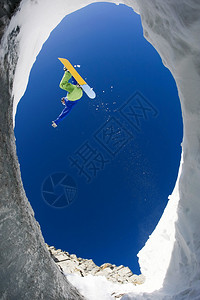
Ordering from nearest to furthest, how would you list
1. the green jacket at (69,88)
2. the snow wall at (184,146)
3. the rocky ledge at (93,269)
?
the snow wall at (184,146), the rocky ledge at (93,269), the green jacket at (69,88)

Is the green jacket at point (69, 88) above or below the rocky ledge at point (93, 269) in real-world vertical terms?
above

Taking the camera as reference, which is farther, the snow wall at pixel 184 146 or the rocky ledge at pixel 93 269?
the rocky ledge at pixel 93 269

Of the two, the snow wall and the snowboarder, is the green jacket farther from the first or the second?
the snow wall

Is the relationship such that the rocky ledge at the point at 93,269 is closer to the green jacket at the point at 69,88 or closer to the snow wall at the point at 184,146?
the snow wall at the point at 184,146

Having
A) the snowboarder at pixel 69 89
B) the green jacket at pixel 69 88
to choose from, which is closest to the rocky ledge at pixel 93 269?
the snowboarder at pixel 69 89

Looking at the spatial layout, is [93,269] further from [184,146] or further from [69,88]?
[69,88]

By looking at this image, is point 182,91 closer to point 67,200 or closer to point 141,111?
point 141,111

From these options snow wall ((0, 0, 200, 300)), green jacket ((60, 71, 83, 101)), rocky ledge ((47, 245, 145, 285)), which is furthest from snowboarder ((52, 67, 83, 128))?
rocky ledge ((47, 245, 145, 285))

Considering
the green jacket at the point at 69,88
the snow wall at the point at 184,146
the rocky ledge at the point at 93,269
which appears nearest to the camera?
the snow wall at the point at 184,146
